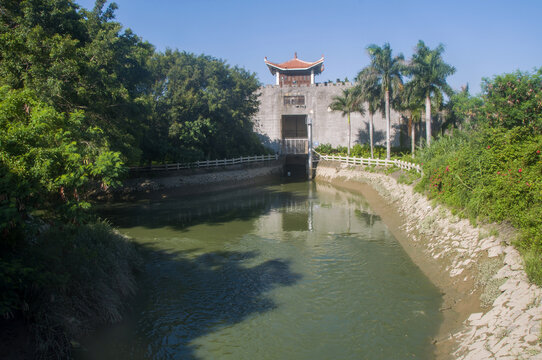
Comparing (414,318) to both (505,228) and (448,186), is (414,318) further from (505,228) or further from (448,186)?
(448,186)

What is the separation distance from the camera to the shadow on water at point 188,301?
9.05 meters

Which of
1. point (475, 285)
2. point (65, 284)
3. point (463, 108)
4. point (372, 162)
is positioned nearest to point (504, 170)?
point (475, 285)

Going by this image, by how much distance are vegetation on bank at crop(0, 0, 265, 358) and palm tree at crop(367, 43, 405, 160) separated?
1353 cm

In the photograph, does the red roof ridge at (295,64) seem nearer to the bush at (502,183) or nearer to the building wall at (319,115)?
the building wall at (319,115)

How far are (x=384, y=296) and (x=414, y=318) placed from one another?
1460 millimetres

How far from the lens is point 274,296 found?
1173 centimetres

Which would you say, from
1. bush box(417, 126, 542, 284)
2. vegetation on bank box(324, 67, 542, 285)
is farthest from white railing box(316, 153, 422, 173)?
bush box(417, 126, 542, 284)

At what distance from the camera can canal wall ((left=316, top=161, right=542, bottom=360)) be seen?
7.43 m

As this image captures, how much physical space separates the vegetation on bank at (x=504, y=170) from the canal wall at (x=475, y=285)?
0.46m

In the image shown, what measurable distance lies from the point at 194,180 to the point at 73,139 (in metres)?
20.7

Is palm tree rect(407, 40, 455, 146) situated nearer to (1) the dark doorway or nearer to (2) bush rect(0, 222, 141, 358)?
(2) bush rect(0, 222, 141, 358)

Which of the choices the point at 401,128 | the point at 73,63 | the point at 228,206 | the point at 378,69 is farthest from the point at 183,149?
the point at 401,128

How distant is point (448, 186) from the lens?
15.9m

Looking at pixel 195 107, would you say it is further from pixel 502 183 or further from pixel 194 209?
pixel 502 183
